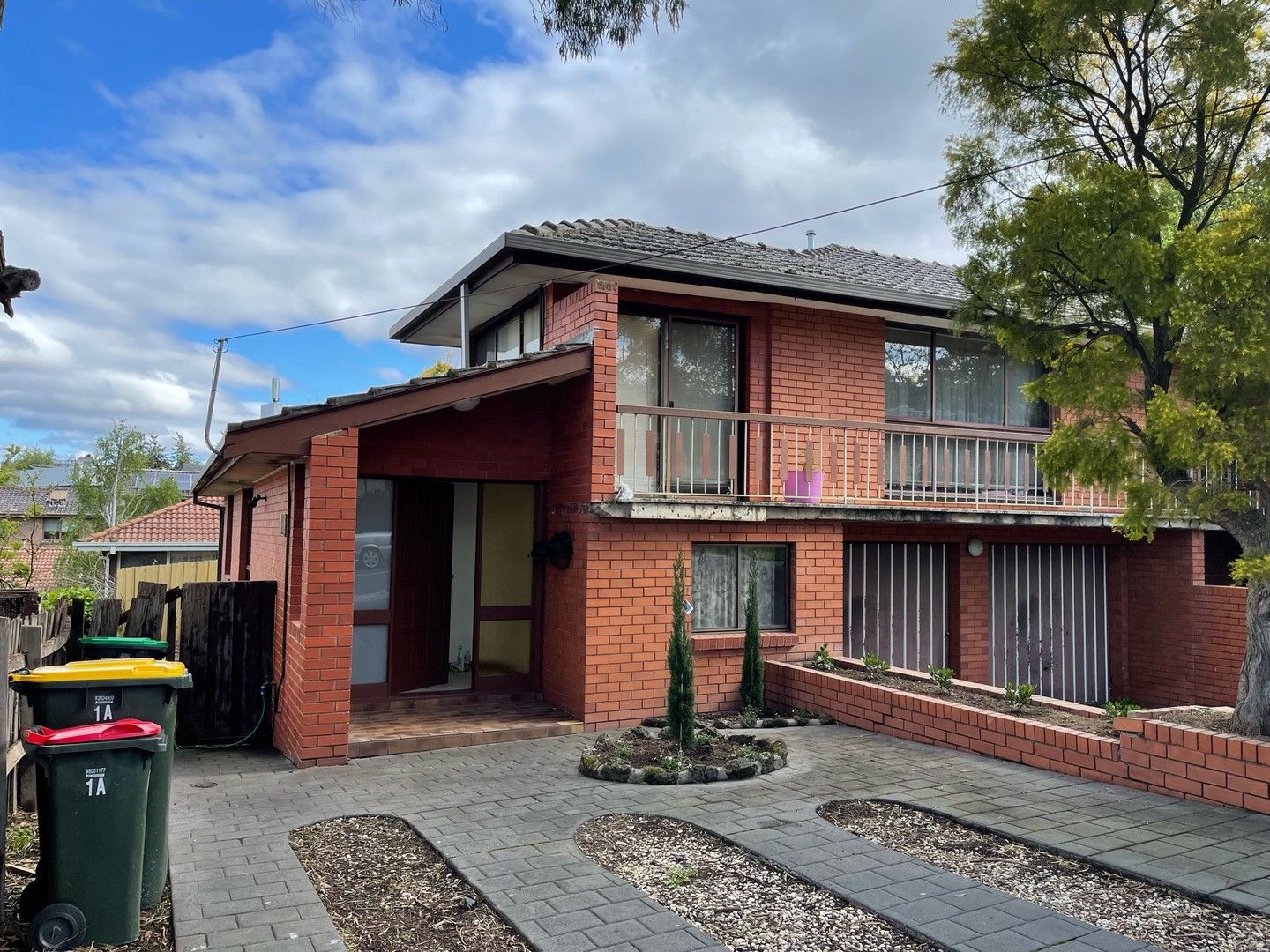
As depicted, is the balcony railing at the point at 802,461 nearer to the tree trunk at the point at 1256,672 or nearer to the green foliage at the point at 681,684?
the green foliage at the point at 681,684

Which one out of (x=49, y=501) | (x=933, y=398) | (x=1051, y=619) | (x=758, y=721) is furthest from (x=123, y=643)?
(x=49, y=501)

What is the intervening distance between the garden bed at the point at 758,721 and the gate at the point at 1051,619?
4.22 meters

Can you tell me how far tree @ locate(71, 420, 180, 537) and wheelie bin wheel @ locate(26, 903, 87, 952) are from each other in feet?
165

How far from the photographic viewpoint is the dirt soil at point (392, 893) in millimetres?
4055

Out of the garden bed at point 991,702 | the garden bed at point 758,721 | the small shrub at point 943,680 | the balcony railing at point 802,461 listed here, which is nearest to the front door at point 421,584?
the balcony railing at point 802,461

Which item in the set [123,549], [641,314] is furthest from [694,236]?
[123,549]

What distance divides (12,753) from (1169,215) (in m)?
8.55

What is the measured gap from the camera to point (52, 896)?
3896 millimetres

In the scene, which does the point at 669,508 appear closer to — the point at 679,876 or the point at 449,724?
the point at 449,724

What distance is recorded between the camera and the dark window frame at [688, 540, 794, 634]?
31.5 ft

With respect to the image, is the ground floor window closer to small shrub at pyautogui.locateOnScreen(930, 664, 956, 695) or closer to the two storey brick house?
the two storey brick house

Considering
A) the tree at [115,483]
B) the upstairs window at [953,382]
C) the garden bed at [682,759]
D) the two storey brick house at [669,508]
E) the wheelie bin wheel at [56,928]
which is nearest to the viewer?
the wheelie bin wheel at [56,928]

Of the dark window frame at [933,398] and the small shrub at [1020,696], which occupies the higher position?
the dark window frame at [933,398]

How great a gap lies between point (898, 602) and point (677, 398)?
13.0ft
